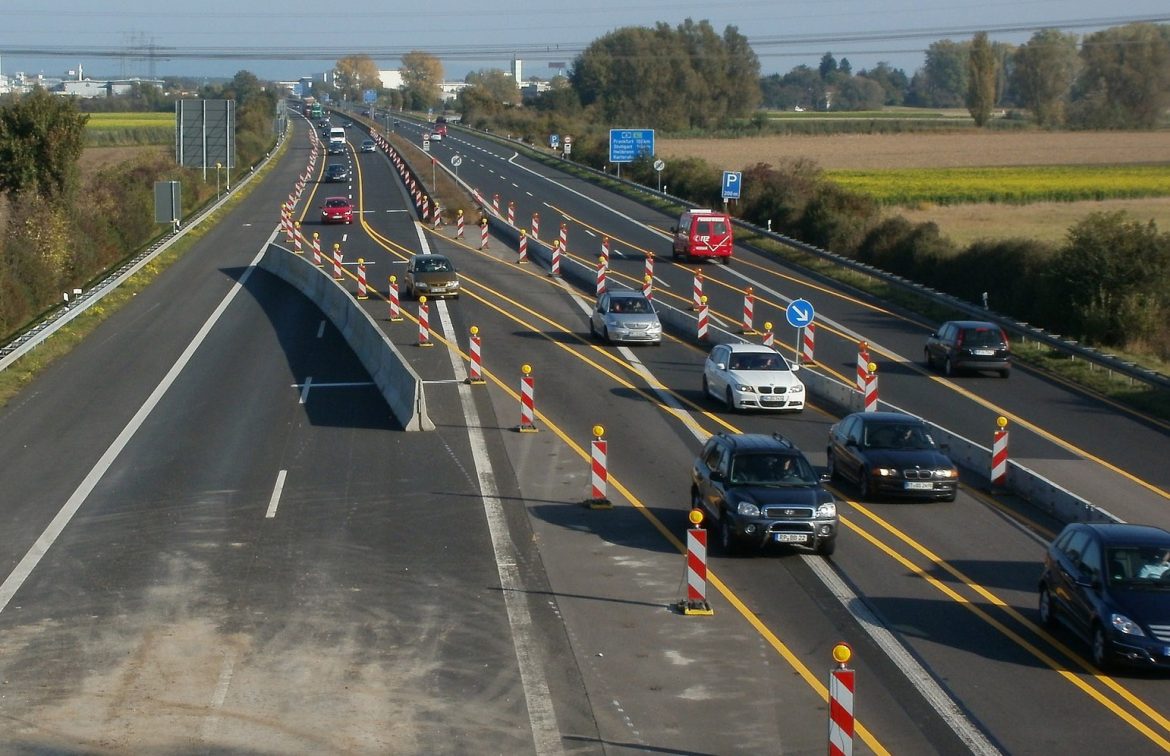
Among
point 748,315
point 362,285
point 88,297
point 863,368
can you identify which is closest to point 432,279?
point 362,285

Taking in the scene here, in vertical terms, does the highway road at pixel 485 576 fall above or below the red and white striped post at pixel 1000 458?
below

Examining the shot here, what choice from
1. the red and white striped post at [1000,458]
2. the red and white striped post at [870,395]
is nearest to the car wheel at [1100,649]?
the red and white striped post at [1000,458]

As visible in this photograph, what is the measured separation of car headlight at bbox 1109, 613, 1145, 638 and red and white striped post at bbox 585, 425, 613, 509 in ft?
27.4

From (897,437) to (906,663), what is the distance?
824 centimetres

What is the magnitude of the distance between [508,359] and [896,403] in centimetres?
942

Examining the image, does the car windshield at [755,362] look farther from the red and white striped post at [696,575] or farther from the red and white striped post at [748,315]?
the red and white striped post at [696,575]

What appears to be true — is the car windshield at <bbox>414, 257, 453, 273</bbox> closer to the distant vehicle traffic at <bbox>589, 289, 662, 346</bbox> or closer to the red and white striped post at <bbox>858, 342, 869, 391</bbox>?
the distant vehicle traffic at <bbox>589, 289, 662, 346</bbox>

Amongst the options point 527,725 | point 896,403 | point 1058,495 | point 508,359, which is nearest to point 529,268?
point 508,359

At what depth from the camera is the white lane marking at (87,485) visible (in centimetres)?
1658

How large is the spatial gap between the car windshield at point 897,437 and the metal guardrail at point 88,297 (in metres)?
18.0

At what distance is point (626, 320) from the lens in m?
36.3

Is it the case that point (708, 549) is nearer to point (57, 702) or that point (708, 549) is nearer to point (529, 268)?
point (57, 702)

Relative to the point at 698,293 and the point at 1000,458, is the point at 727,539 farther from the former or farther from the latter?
the point at 698,293

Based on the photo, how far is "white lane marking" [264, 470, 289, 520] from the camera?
19672mm
